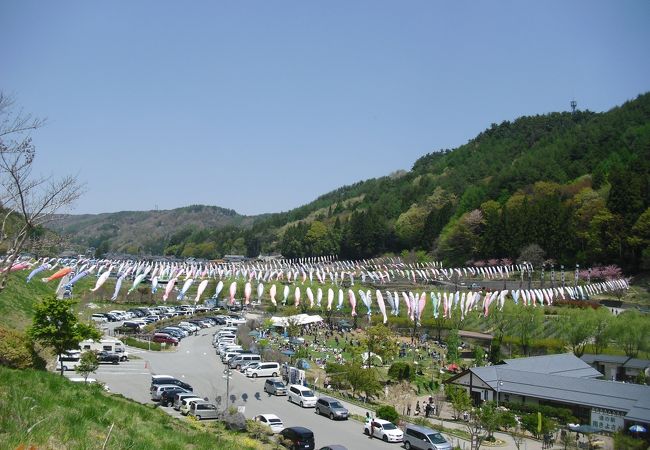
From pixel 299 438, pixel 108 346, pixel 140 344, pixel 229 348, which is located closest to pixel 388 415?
pixel 299 438

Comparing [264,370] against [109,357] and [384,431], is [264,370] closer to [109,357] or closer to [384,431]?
[109,357]

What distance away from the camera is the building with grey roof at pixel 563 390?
2091 cm

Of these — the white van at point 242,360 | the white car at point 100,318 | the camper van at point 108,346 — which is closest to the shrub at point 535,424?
the white van at point 242,360

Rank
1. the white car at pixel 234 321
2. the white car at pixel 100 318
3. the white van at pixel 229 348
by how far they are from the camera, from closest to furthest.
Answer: the white van at pixel 229 348 < the white car at pixel 100 318 < the white car at pixel 234 321

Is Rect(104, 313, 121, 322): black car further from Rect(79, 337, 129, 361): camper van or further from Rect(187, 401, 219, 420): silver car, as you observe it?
Rect(187, 401, 219, 420): silver car

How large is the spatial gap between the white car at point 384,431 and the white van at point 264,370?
9761 millimetres

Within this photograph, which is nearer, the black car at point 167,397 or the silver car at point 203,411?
the silver car at point 203,411

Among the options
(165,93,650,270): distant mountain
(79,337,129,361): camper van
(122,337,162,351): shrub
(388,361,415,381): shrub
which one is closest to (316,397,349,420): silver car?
(388,361,415,381): shrub

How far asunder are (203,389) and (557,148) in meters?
78.0

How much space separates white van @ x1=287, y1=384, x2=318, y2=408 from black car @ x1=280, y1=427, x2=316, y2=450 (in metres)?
6.46

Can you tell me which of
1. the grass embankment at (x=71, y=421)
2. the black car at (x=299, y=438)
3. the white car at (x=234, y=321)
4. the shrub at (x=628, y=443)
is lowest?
the shrub at (x=628, y=443)

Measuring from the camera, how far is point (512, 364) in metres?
27.8

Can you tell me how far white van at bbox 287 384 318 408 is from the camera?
22.3m

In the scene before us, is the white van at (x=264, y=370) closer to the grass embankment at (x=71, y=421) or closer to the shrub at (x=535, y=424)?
the shrub at (x=535, y=424)
